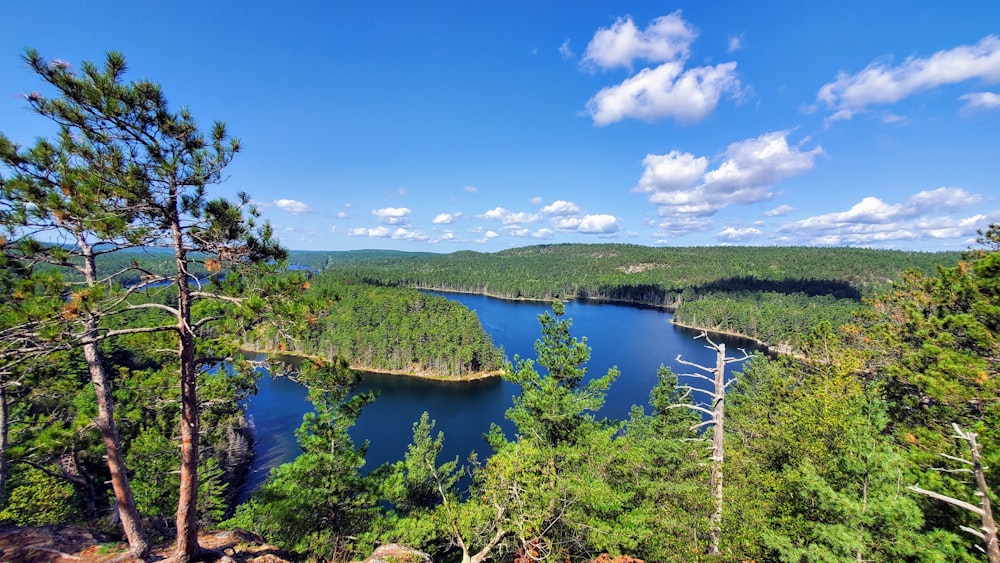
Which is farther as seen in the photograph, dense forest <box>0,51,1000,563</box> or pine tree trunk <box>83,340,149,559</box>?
pine tree trunk <box>83,340,149,559</box>

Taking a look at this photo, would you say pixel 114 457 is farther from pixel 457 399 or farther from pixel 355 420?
pixel 457 399

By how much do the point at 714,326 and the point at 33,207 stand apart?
95113mm

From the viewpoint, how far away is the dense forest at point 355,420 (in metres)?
4.27

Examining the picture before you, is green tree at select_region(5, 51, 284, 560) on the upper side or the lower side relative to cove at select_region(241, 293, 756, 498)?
upper

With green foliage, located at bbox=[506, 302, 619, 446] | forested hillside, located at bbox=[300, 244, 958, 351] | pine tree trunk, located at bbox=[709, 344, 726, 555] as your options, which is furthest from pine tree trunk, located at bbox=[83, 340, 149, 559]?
forested hillside, located at bbox=[300, 244, 958, 351]

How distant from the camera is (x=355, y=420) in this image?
957cm

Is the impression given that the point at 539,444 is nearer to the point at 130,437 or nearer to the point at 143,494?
the point at 143,494

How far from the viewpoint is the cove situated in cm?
3114

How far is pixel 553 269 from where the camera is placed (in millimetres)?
176500

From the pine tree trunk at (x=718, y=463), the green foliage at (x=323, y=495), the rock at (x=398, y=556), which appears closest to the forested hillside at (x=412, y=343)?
the green foliage at (x=323, y=495)

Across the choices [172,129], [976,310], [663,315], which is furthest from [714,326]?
[172,129]

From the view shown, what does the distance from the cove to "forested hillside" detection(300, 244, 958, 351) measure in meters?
10.6

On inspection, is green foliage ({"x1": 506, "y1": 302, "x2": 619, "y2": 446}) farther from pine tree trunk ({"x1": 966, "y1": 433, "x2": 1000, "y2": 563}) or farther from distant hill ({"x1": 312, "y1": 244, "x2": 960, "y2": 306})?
distant hill ({"x1": 312, "y1": 244, "x2": 960, "y2": 306})

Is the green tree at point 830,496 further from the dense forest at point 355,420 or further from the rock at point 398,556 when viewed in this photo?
the rock at point 398,556
